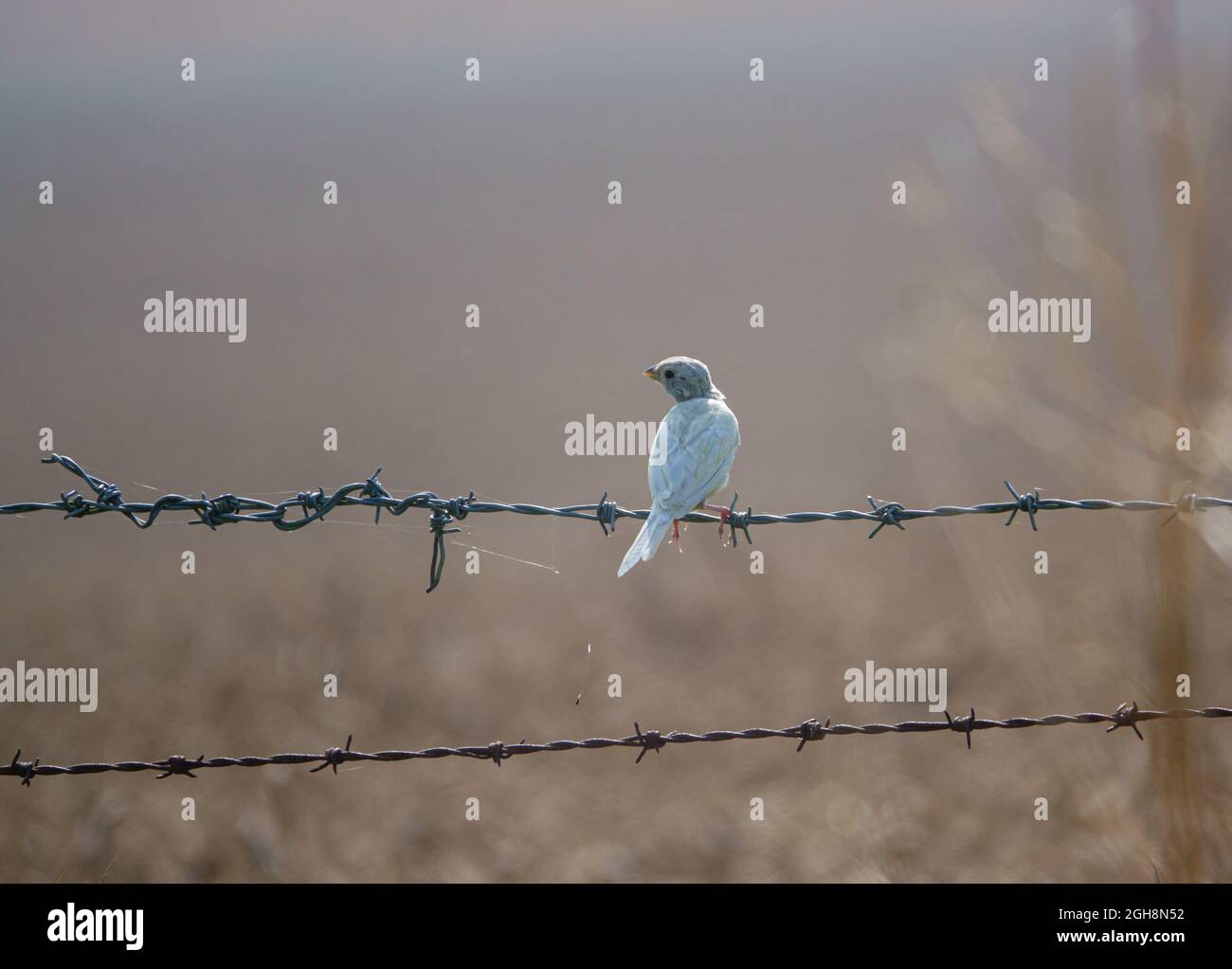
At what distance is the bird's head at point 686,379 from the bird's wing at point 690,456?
374mm

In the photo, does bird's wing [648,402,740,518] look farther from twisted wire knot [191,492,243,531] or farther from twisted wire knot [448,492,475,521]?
twisted wire knot [191,492,243,531]

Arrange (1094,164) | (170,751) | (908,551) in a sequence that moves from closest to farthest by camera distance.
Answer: (1094,164)
(170,751)
(908,551)

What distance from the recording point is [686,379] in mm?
5824

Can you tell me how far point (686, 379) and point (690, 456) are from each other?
1.01 m

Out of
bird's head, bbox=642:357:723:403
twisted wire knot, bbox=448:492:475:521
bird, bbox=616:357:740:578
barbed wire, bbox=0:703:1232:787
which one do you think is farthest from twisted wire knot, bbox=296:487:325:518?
bird's head, bbox=642:357:723:403

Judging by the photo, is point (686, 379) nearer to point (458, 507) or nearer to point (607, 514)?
point (607, 514)

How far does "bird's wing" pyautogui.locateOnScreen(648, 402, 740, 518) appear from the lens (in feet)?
15.6

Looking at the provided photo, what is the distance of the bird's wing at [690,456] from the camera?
15.6 feet

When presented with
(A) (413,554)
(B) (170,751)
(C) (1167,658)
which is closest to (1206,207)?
(C) (1167,658)

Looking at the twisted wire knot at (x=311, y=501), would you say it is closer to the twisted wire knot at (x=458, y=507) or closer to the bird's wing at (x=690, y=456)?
the twisted wire knot at (x=458, y=507)

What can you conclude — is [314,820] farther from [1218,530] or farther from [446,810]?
[1218,530]

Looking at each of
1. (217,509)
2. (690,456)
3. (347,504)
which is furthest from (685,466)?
(217,509)

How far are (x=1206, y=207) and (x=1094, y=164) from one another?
82 cm

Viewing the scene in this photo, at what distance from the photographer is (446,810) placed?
33.2 feet
